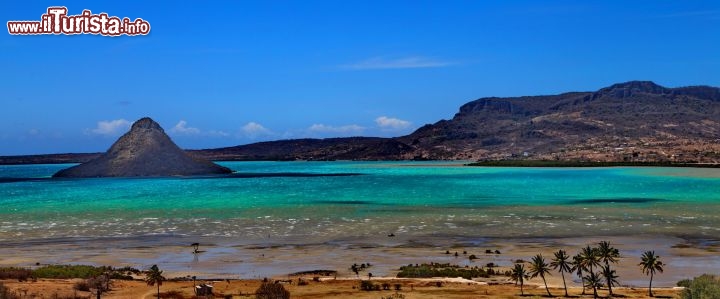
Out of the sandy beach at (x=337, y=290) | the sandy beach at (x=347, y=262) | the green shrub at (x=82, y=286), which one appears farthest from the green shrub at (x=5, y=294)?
the green shrub at (x=82, y=286)

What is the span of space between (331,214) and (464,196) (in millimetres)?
37311

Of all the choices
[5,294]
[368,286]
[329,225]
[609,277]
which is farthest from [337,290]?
[329,225]

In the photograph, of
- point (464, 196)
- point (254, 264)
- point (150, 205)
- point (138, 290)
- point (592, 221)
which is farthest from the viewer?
point (464, 196)

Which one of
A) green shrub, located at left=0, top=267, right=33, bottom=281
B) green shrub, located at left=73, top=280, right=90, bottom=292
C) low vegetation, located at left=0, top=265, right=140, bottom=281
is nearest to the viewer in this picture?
green shrub, located at left=73, top=280, right=90, bottom=292

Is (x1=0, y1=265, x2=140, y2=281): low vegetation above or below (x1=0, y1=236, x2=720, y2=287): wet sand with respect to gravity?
above

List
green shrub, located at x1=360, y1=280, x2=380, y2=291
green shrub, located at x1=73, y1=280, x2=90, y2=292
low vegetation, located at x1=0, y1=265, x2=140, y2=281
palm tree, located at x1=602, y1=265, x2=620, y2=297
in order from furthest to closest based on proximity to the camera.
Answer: low vegetation, located at x1=0, y1=265, x2=140, y2=281 < green shrub, located at x1=360, y1=280, x2=380, y2=291 < green shrub, located at x1=73, y1=280, x2=90, y2=292 < palm tree, located at x1=602, y1=265, x2=620, y2=297

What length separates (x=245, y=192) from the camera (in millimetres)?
136500

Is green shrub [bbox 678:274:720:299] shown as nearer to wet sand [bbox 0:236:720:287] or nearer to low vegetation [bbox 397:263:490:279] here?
wet sand [bbox 0:236:720:287]

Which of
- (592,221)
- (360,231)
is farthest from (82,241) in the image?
(592,221)

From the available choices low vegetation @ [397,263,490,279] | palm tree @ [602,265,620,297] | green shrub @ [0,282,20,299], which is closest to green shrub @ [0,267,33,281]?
green shrub @ [0,282,20,299]

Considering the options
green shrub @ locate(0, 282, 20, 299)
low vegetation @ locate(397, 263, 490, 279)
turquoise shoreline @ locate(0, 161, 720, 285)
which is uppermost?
green shrub @ locate(0, 282, 20, 299)

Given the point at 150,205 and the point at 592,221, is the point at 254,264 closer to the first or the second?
the point at 592,221

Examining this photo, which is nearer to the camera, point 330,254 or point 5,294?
point 5,294

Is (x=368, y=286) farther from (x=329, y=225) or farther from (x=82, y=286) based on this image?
(x=329, y=225)
